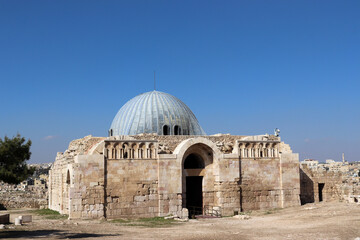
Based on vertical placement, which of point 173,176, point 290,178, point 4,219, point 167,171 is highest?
point 167,171

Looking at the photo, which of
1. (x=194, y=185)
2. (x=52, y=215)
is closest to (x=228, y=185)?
Answer: (x=194, y=185)

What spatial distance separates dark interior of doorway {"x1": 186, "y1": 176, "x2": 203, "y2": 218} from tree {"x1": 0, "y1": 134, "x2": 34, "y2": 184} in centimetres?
898

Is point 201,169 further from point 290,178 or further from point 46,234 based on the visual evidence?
point 46,234

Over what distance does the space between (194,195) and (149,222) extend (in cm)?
445

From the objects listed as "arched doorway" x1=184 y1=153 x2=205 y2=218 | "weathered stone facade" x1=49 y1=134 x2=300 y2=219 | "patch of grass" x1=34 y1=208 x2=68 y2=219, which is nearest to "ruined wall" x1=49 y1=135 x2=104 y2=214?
"weathered stone facade" x1=49 y1=134 x2=300 y2=219

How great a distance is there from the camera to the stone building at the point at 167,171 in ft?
58.1

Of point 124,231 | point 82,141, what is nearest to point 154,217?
point 124,231

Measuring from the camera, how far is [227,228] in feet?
49.6

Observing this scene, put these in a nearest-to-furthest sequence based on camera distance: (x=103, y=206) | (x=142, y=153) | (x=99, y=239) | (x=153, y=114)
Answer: (x=99, y=239)
(x=103, y=206)
(x=142, y=153)
(x=153, y=114)

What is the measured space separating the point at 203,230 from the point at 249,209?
20.6 ft

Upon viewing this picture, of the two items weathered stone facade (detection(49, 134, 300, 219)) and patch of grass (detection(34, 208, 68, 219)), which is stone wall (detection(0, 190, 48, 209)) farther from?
weathered stone facade (detection(49, 134, 300, 219))

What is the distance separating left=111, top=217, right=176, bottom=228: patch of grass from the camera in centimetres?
1606

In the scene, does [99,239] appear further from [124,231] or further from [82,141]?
[82,141]

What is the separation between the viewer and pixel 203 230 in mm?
14609
